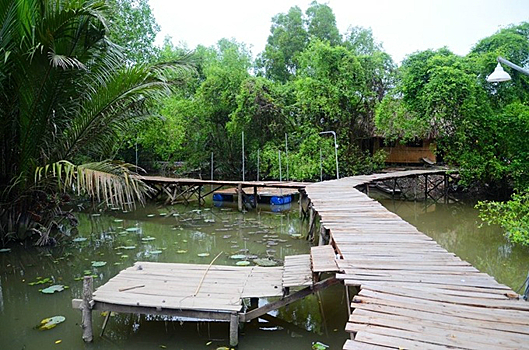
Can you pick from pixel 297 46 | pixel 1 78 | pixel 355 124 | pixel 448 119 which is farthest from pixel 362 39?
pixel 1 78

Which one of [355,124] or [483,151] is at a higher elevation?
[355,124]

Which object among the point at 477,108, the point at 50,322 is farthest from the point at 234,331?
the point at 477,108

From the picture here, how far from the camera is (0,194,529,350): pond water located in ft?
14.7

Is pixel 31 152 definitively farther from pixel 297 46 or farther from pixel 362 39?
pixel 362 39

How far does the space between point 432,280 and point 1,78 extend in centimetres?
705

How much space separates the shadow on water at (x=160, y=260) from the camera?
4.44 m

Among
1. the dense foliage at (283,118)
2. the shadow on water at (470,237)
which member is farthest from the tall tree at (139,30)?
the shadow on water at (470,237)

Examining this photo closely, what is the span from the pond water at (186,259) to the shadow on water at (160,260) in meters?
0.01

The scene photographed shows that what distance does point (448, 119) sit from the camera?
539 inches

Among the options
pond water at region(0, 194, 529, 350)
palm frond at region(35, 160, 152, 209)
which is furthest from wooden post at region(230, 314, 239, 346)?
palm frond at region(35, 160, 152, 209)

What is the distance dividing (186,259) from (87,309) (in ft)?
10.8

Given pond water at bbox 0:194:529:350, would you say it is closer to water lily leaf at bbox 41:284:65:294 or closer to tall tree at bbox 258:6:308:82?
water lily leaf at bbox 41:284:65:294

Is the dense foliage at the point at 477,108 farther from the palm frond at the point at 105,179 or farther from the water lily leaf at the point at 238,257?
the palm frond at the point at 105,179

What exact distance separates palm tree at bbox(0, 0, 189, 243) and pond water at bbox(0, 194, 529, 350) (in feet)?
4.12
